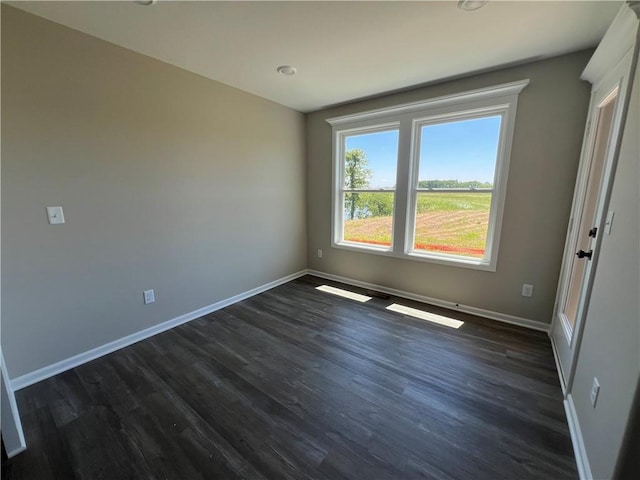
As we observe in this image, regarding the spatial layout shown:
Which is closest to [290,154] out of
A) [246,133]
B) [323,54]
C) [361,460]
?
[246,133]

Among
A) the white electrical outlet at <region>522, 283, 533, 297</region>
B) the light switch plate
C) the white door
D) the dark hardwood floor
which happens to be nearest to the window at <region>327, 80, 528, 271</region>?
the white electrical outlet at <region>522, 283, 533, 297</region>

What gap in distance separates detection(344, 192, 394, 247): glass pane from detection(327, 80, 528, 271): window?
0.01m

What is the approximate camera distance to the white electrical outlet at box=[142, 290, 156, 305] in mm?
2477

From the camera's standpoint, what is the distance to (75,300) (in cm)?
207

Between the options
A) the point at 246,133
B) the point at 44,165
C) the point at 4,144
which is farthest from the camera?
the point at 246,133

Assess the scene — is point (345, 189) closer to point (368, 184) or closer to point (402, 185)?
point (368, 184)

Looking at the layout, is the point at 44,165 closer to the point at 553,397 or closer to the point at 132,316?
the point at 132,316

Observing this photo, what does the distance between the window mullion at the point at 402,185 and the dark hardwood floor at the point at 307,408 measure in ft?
3.78

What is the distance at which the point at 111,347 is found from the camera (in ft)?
7.50

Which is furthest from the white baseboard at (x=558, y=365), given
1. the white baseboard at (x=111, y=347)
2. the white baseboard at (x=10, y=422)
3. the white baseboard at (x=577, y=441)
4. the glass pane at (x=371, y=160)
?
the white baseboard at (x=10, y=422)

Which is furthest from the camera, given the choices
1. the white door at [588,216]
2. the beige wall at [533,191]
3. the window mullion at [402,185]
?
the window mullion at [402,185]

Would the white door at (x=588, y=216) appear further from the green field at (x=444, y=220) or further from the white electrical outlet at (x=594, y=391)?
the green field at (x=444, y=220)

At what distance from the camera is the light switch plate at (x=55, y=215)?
1.89 metres

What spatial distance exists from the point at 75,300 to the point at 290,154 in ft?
9.24
